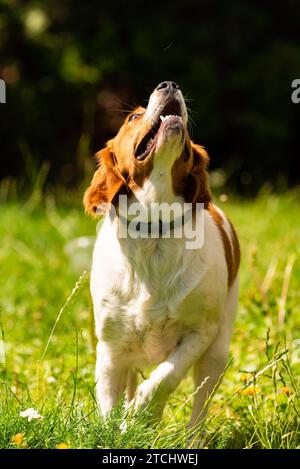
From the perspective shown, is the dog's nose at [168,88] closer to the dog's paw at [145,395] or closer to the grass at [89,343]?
the grass at [89,343]

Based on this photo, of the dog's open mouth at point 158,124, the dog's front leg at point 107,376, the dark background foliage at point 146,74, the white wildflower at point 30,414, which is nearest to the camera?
the white wildflower at point 30,414

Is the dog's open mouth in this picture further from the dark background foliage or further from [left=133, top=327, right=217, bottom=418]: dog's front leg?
the dark background foliage

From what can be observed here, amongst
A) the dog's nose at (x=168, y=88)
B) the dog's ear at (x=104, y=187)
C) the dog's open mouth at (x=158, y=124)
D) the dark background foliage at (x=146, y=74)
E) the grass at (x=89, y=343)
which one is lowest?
the grass at (x=89, y=343)

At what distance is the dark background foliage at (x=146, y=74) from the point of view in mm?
11297

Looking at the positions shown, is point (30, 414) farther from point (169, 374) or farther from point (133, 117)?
point (133, 117)

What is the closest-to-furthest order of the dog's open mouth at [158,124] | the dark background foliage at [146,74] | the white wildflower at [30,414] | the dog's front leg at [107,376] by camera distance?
the white wildflower at [30,414]
the dog's open mouth at [158,124]
the dog's front leg at [107,376]
the dark background foliage at [146,74]

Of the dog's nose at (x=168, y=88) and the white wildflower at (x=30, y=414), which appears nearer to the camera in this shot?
the white wildflower at (x=30, y=414)

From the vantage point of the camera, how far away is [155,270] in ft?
12.2

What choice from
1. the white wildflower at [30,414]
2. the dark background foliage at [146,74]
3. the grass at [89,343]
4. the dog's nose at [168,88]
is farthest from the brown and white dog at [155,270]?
the dark background foliage at [146,74]

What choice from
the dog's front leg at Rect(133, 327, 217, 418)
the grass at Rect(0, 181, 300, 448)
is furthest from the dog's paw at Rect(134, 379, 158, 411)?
the grass at Rect(0, 181, 300, 448)

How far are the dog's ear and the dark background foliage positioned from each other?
22.7 ft

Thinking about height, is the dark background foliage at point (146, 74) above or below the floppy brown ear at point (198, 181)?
above

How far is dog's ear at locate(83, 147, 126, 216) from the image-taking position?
12.5 ft

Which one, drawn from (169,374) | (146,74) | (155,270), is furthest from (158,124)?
(146,74)
